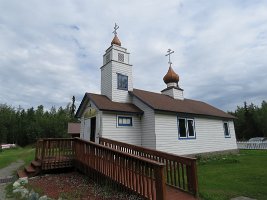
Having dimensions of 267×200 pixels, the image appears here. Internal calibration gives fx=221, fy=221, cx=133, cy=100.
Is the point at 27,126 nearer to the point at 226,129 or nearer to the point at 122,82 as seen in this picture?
the point at 122,82

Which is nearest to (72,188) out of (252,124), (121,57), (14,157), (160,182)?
(160,182)

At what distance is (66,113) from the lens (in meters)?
52.7

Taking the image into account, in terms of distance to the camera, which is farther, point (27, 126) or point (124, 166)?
point (27, 126)

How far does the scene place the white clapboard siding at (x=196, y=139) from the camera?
12586mm

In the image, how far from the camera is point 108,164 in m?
6.89

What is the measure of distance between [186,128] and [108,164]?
859cm

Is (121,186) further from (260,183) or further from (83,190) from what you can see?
(260,183)

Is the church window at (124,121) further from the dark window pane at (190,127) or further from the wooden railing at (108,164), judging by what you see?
the dark window pane at (190,127)

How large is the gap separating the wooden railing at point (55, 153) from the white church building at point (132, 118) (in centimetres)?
214

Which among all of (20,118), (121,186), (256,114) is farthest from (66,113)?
(121,186)

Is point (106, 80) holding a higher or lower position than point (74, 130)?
higher

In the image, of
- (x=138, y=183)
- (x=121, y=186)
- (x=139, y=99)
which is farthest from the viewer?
(x=139, y=99)

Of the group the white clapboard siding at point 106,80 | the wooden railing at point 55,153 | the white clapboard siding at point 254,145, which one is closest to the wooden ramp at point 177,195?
the wooden railing at point 55,153

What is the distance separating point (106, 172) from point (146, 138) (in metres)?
6.07
